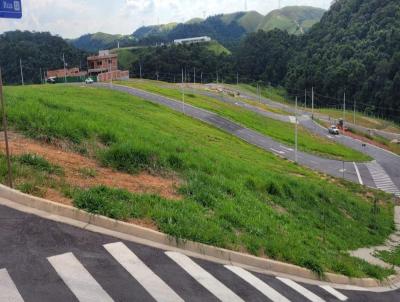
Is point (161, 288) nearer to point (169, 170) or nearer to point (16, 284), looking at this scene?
point (16, 284)

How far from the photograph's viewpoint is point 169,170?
13875 millimetres

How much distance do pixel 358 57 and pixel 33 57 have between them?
94.2 meters

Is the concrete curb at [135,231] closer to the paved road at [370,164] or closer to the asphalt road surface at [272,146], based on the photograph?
the paved road at [370,164]

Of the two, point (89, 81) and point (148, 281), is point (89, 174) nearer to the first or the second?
point (148, 281)

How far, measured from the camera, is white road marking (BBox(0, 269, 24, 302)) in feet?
20.0

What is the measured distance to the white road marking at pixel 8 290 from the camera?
6088 millimetres

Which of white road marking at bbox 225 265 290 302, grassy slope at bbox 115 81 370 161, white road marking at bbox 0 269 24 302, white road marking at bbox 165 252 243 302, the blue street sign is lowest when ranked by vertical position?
grassy slope at bbox 115 81 370 161

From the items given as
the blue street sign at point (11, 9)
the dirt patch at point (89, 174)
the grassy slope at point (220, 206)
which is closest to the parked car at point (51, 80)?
the grassy slope at point (220, 206)

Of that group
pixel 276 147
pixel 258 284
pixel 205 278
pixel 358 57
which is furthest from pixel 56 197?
pixel 358 57

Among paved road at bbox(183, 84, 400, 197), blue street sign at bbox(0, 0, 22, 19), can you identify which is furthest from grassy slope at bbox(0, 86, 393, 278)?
paved road at bbox(183, 84, 400, 197)

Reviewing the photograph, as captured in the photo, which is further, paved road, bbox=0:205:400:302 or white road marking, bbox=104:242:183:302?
white road marking, bbox=104:242:183:302

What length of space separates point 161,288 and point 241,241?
329 cm

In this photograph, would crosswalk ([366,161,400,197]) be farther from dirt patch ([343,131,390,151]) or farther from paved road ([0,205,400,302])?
paved road ([0,205,400,302])

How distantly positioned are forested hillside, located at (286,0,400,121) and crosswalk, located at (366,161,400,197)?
62604mm
